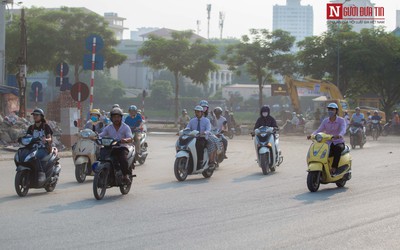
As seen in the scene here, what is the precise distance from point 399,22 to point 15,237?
190 m

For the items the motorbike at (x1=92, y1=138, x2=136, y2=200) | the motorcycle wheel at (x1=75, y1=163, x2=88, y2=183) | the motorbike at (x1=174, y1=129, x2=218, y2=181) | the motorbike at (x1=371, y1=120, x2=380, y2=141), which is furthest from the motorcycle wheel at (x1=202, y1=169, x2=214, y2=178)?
the motorbike at (x1=371, y1=120, x2=380, y2=141)

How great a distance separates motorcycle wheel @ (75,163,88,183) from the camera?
17391 mm

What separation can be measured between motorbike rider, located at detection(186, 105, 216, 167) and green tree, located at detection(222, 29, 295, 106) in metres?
44.4

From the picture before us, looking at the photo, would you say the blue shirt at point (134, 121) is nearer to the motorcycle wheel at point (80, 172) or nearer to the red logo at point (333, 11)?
the motorcycle wheel at point (80, 172)

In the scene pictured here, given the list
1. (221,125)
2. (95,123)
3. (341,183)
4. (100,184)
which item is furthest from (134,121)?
(100,184)

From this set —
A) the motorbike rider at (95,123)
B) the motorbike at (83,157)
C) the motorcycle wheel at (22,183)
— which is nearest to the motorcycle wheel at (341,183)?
the motorbike at (83,157)

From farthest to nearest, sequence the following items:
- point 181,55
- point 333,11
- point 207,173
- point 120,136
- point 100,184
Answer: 1. point 333,11
2. point 181,55
3. point 207,173
4. point 120,136
5. point 100,184

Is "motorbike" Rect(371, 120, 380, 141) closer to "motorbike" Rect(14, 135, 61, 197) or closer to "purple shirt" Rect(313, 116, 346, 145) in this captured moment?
"purple shirt" Rect(313, 116, 346, 145)

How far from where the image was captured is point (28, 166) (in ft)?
46.1

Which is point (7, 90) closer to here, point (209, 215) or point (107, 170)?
point (107, 170)

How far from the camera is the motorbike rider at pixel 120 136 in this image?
13.9m

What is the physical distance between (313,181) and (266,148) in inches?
181

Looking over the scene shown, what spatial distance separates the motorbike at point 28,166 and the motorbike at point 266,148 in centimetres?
613

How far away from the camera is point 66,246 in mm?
8789
